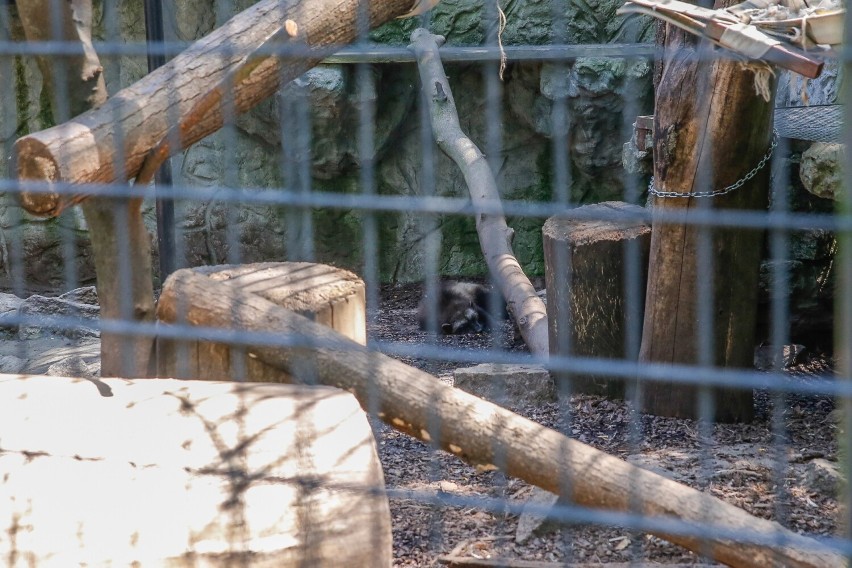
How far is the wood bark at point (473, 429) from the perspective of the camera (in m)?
1.78

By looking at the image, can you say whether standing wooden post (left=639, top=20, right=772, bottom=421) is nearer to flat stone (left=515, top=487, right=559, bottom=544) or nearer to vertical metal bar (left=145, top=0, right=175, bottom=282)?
flat stone (left=515, top=487, right=559, bottom=544)

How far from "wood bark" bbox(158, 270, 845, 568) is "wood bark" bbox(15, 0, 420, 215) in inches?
14.3

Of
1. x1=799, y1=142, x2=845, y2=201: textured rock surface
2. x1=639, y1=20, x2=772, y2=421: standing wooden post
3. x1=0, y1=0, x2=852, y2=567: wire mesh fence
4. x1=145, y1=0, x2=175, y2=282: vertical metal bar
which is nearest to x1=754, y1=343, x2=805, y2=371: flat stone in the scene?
x1=0, y1=0, x2=852, y2=567: wire mesh fence

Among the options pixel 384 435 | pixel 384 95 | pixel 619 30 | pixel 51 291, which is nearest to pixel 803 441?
pixel 384 435

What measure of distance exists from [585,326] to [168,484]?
8.22 ft

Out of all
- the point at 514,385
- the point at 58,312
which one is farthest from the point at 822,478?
the point at 58,312

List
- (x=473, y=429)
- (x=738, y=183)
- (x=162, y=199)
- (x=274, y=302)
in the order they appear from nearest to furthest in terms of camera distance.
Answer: (x=473, y=429) < (x=274, y=302) < (x=162, y=199) < (x=738, y=183)

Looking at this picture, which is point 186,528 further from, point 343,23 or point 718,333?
point 718,333

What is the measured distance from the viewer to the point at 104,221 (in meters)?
2.39

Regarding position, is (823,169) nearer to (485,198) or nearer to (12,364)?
(485,198)

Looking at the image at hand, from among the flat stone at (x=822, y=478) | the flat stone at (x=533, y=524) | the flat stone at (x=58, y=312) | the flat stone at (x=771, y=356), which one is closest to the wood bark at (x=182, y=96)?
the flat stone at (x=533, y=524)

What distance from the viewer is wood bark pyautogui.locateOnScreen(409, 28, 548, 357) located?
4504 mm

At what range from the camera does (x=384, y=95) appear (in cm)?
714

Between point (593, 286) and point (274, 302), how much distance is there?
1.85 metres
